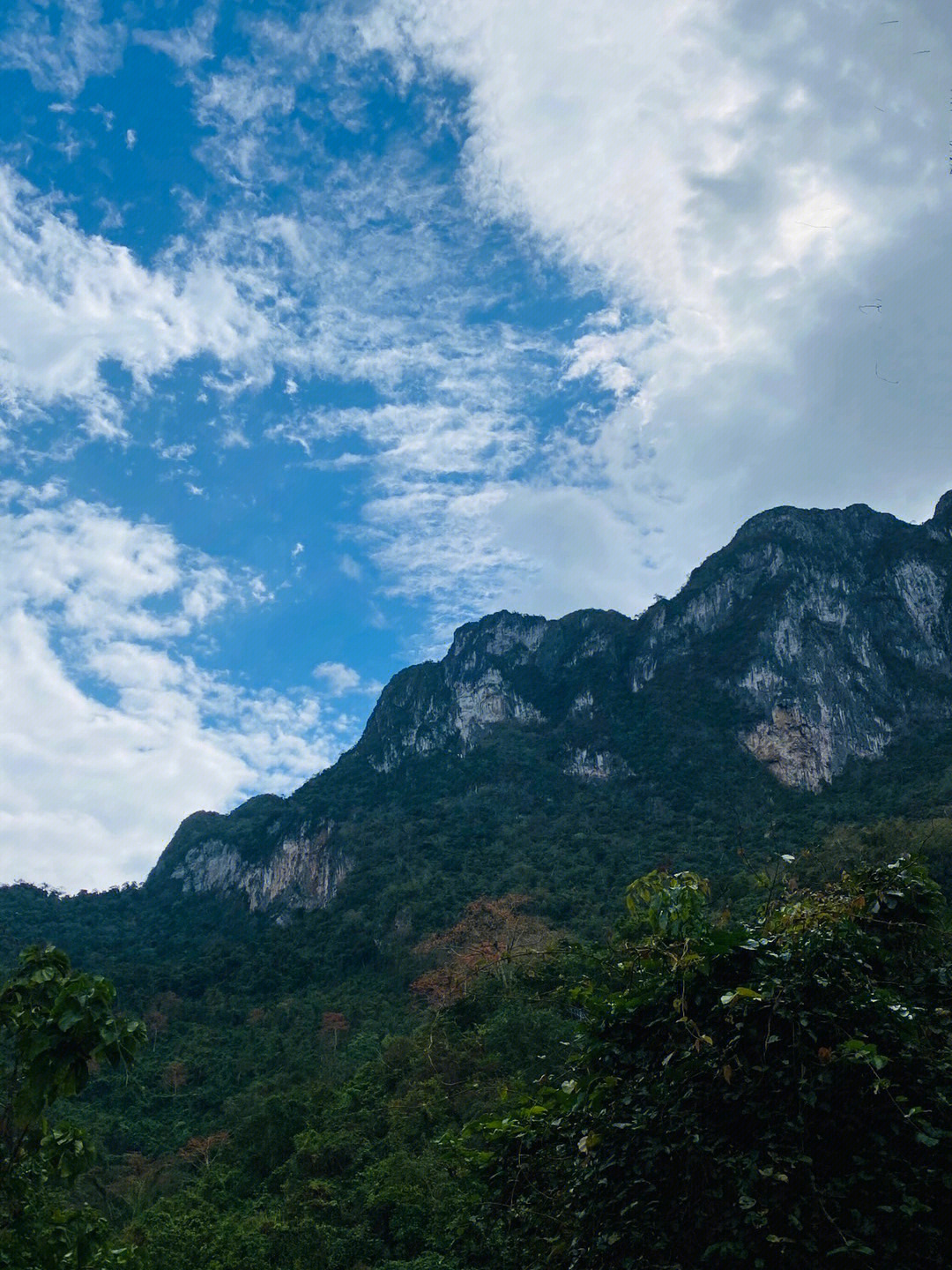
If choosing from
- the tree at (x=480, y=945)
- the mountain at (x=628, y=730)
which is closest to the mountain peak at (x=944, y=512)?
the mountain at (x=628, y=730)

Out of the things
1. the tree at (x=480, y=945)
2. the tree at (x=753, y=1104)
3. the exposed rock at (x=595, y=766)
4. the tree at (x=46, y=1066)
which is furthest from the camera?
the exposed rock at (x=595, y=766)

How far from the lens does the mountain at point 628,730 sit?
60656mm

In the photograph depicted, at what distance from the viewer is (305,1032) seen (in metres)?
36.1

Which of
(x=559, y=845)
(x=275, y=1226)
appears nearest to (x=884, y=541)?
(x=559, y=845)

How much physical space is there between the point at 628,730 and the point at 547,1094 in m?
74.4

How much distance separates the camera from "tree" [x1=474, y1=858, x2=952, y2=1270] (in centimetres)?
255

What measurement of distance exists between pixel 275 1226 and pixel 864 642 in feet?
219

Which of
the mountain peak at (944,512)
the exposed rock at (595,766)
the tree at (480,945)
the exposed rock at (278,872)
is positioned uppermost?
the mountain peak at (944,512)

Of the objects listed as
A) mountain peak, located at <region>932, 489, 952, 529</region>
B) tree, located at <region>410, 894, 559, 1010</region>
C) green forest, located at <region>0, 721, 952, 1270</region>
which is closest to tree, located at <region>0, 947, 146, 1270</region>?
green forest, located at <region>0, 721, 952, 1270</region>

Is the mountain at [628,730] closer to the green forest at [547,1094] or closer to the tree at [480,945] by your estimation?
the tree at [480,945]

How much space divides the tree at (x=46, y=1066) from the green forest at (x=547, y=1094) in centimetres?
1

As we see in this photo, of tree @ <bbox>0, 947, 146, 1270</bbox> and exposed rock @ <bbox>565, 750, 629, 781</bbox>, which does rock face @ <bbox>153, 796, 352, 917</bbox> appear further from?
tree @ <bbox>0, 947, 146, 1270</bbox>

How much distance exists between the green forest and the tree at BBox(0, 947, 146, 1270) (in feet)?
0.04

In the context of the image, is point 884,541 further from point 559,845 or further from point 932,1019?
point 932,1019
